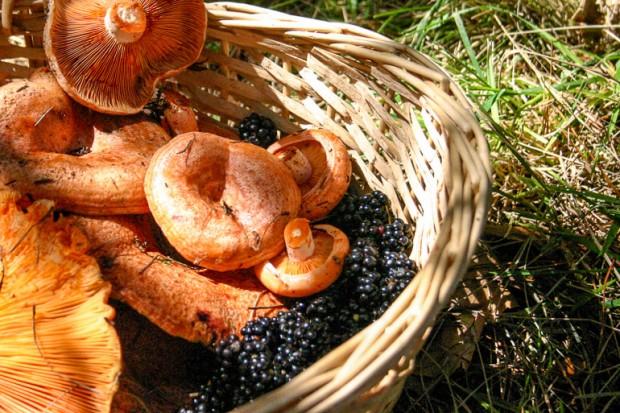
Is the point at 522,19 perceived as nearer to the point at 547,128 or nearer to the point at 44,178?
the point at 547,128

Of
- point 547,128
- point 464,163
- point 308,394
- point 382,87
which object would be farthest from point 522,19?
point 308,394

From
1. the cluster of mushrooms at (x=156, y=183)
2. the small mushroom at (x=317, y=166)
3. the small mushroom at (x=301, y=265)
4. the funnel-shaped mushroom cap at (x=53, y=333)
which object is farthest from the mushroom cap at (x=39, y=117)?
the small mushroom at (x=301, y=265)

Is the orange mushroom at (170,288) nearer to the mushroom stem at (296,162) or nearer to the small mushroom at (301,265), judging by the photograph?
the small mushroom at (301,265)

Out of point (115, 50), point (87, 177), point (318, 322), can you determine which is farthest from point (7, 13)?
point (318, 322)

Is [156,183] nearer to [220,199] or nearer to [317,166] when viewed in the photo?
[220,199]

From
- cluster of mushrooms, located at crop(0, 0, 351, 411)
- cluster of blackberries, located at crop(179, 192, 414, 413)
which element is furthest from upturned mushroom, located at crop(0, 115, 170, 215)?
cluster of blackberries, located at crop(179, 192, 414, 413)

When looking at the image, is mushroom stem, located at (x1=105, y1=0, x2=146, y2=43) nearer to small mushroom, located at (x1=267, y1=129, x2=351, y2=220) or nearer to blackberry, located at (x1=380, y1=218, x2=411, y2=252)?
small mushroom, located at (x1=267, y1=129, x2=351, y2=220)

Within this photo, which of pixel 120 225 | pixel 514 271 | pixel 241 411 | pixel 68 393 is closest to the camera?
pixel 241 411
